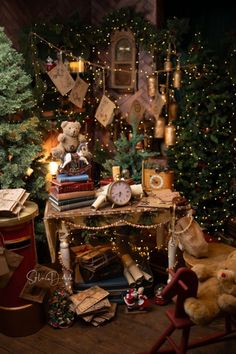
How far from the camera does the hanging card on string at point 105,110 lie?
5.21 meters

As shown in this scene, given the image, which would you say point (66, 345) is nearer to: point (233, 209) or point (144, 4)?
point (233, 209)

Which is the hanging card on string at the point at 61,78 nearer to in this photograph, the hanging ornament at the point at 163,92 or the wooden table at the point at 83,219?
the hanging ornament at the point at 163,92

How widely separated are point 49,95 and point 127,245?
223cm

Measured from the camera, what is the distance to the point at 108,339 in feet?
11.6

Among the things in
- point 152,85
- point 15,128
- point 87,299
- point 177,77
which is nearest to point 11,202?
point 15,128

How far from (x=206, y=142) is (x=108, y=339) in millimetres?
2713

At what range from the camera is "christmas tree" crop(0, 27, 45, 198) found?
13.1 ft

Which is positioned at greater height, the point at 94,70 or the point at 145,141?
the point at 94,70

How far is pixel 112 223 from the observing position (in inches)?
150

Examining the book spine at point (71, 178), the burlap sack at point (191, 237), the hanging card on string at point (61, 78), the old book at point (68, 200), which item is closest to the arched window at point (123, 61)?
the hanging card on string at point (61, 78)

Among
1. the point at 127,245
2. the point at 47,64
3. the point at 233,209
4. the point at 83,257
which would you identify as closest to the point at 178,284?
the point at 83,257

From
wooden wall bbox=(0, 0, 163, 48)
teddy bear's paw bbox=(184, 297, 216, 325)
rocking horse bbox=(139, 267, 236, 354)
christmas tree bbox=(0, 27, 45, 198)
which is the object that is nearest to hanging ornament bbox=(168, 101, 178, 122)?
wooden wall bbox=(0, 0, 163, 48)

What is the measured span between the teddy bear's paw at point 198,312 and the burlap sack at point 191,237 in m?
1.04

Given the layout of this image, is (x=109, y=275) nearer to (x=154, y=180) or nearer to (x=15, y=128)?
(x=154, y=180)
